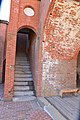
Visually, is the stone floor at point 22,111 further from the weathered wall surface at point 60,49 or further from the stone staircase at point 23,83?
the weathered wall surface at point 60,49

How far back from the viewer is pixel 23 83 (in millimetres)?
7293

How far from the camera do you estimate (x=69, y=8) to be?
5664 millimetres

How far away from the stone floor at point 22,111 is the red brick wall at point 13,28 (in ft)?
2.44

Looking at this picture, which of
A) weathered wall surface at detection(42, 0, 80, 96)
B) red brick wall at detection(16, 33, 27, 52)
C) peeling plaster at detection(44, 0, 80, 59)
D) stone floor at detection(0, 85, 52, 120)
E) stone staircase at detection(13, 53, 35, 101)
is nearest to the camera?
stone floor at detection(0, 85, 52, 120)

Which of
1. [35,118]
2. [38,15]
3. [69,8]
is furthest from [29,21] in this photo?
[35,118]

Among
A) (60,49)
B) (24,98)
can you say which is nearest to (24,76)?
(24,98)

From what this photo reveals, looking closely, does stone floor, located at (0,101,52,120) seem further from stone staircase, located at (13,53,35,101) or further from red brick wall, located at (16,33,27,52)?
red brick wall, located at (16,33,27,52)

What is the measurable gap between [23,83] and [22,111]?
2.25 metres

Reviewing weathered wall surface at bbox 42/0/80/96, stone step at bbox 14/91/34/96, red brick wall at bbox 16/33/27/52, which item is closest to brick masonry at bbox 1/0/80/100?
weathered wall surface at bbox 42/0/80/96

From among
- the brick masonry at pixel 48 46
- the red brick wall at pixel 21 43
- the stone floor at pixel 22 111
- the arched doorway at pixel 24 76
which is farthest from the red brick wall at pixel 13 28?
the red brick wall at pixel 21 43

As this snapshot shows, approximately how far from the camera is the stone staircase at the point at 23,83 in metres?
6.71

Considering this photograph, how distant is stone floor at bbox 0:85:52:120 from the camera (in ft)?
15.2

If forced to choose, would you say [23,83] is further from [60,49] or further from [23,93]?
Answer: [60,49]

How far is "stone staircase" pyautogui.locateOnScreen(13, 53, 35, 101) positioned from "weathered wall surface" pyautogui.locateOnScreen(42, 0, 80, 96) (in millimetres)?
894
